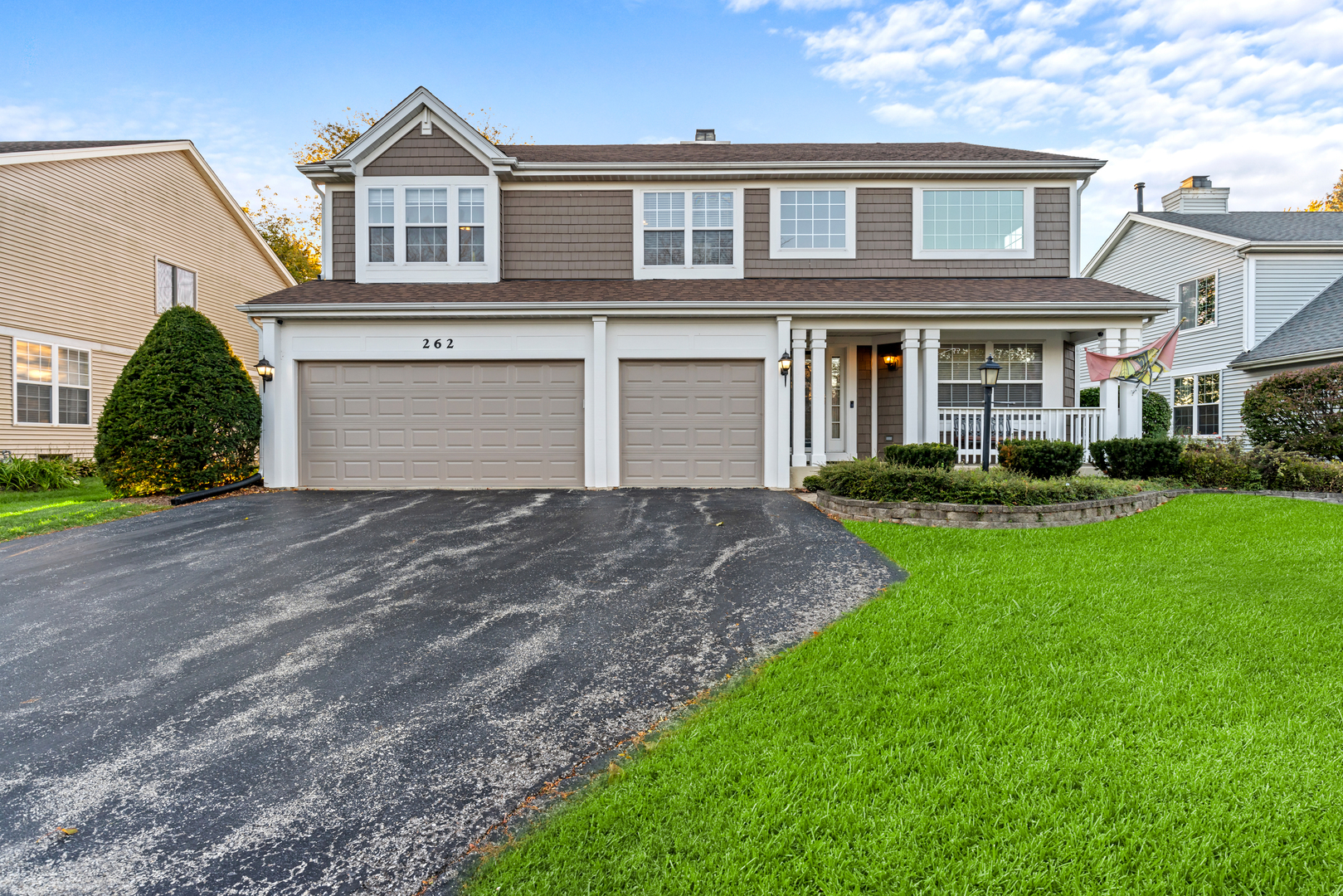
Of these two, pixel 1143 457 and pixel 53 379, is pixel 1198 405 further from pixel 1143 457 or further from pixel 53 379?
pixel 53 379

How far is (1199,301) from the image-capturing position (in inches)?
604

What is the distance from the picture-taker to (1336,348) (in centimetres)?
1145

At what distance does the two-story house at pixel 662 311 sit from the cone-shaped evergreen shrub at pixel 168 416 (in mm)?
865

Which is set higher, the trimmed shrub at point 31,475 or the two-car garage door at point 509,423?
the two-car garage door at point 509,423

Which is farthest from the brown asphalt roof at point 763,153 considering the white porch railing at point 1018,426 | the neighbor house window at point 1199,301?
the neighbor house window at point 1199,301

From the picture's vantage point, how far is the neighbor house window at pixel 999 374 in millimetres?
11070

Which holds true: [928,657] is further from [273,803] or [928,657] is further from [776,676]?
[273,803]

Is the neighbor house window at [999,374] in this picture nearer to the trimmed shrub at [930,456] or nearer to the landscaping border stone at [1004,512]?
the trimmed shrub at [930,456]

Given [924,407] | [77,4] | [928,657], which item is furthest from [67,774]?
[77,4]

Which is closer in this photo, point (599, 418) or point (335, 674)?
point (335, 674)

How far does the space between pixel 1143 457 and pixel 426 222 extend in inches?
493

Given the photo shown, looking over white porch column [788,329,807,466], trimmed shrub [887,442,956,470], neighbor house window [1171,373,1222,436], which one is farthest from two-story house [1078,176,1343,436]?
white porch column [788,329,807,466]

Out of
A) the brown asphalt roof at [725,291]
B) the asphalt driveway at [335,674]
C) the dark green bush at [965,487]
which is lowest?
the asphalt driveway at [335,674]

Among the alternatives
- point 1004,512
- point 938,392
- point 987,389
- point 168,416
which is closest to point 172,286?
point 168,416
